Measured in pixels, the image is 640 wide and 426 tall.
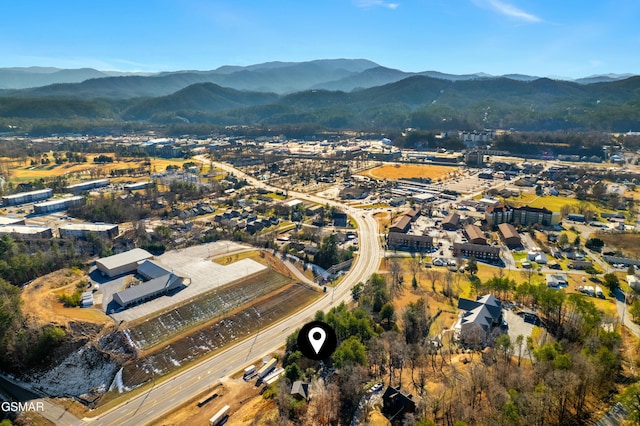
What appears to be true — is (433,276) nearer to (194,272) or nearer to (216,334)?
(216,334)

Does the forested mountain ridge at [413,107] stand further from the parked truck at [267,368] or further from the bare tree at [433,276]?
the parked truck at [267,368]

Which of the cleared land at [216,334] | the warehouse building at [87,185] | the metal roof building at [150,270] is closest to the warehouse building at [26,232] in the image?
the metal roof building at [150,270]

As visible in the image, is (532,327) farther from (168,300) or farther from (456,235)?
(168,300)

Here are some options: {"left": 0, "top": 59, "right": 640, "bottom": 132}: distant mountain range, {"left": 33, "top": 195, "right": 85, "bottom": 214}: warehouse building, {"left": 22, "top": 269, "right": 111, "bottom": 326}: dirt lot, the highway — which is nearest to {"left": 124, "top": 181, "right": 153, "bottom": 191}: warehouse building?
{"left": 33, "top": 195, "right": 85, "bottom": 214}: warehouse building

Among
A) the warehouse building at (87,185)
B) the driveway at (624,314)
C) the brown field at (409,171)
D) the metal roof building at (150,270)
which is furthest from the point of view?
the brown field at (409,171)

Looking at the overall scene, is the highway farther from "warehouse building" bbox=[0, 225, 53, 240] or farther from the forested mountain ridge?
the forested mountain ridge
